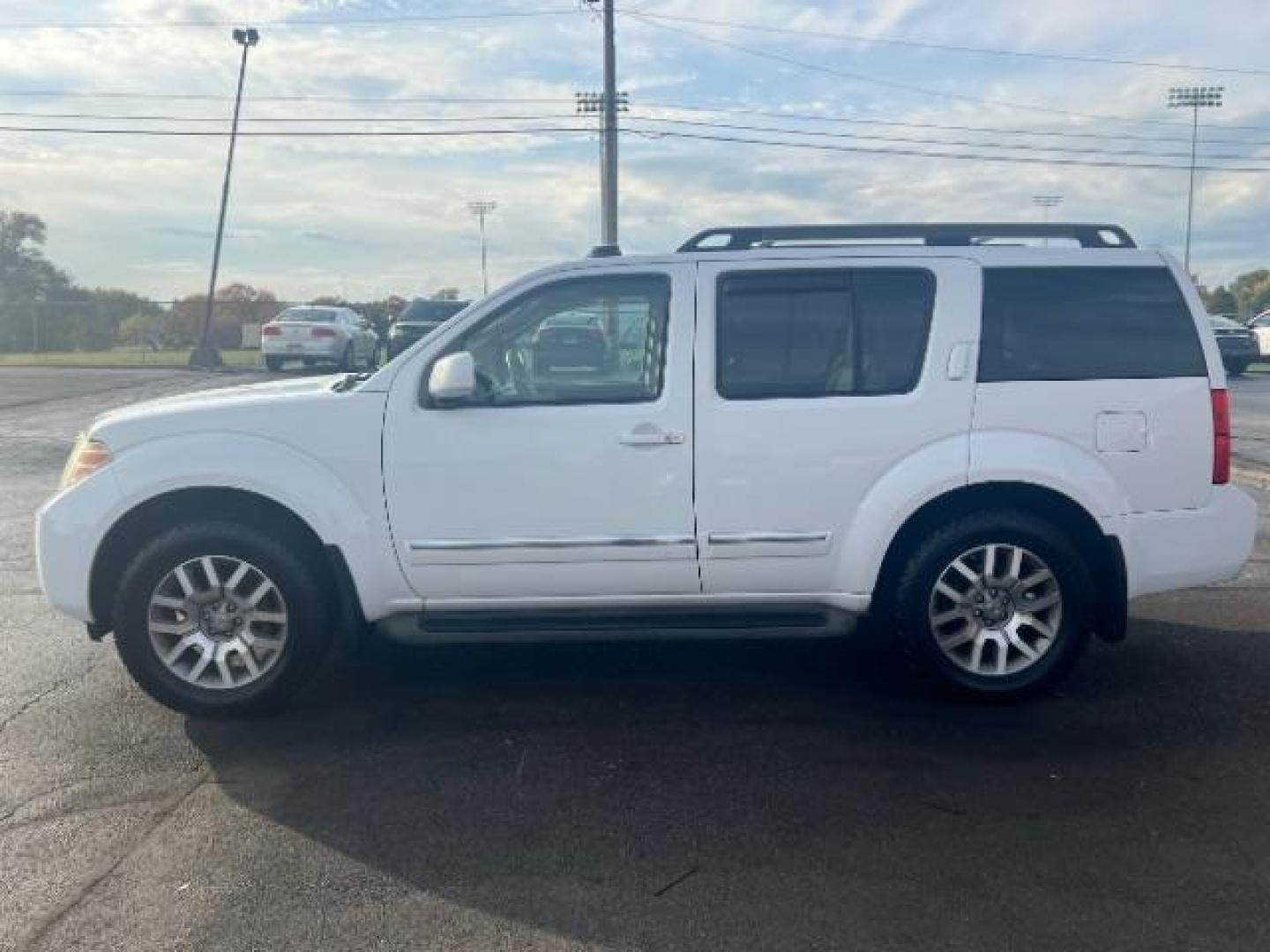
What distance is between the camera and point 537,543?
15.9ft

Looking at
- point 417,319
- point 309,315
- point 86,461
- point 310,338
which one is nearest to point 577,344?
point 86,461

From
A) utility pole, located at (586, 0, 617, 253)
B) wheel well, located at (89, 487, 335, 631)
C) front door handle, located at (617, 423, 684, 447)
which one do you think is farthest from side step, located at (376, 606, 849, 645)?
utility pole, located at (586, 0, 617, 253)

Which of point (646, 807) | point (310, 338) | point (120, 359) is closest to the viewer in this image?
point (646, 807)

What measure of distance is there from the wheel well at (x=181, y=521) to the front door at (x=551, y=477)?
45cm

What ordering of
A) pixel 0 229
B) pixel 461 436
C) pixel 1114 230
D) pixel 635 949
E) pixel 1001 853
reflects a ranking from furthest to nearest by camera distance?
pixel 0 229 < pixel 1114 230 < pixel 461 436 < pixel 1001 853 < pixel 635 949

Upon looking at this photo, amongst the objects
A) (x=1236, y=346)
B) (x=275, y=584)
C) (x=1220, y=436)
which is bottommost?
(x=275, y=584)

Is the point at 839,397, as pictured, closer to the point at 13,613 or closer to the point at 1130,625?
the point at 1130,625

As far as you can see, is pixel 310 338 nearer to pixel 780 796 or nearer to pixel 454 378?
pixel 454 378

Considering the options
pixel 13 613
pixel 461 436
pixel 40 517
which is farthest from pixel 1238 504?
pixel 13 613

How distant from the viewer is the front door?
4.80 meters

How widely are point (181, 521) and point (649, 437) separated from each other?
2.01 m

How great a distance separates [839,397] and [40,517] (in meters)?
3.40

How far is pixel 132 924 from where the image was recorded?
3.27 metres

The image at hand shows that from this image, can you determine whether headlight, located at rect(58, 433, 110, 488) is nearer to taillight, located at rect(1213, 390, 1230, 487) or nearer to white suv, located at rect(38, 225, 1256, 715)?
white suv, located at rect(38, 225, 1256, 715)
